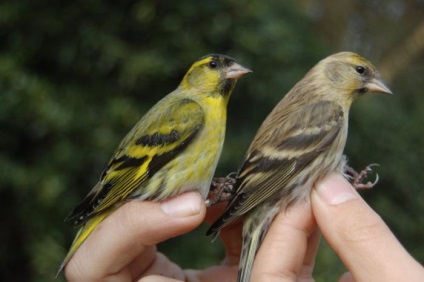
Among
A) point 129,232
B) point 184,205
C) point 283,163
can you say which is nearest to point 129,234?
point 129,232

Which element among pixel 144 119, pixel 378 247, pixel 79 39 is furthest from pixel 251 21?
pixel 378 247

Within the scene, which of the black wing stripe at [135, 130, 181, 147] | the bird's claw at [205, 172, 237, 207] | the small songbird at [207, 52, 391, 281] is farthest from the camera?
the bird's claw at [205, 172, 237, 207]

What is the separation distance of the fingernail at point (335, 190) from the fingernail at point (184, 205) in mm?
478

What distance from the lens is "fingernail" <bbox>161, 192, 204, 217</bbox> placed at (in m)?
2.24

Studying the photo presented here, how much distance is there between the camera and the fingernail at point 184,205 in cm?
224

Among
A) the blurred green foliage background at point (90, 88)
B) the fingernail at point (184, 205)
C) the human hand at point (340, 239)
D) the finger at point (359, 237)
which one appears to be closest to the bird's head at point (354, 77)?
the human hand at point (340, 239)

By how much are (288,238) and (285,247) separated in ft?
0.13

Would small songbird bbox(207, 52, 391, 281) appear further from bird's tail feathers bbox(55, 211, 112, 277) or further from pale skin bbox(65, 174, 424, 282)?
bird's tail feathers bbox(55, 211, 112, 277)

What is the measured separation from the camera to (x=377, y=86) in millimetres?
2791

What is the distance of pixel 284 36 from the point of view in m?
4.14

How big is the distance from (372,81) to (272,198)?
2.85 ft

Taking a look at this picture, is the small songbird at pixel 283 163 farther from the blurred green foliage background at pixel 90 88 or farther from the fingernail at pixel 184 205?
the blurred green foliage background at pixel 90 88

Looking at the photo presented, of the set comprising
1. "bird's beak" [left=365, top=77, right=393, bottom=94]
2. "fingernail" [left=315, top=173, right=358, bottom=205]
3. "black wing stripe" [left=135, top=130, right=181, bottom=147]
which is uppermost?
"bird's beak" [left=365, top=77, right=393, bottom=94]

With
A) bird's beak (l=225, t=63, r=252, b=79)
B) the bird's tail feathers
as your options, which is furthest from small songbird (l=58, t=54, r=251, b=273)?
bird's beak (l=225, t=63, r=252, b=79)
